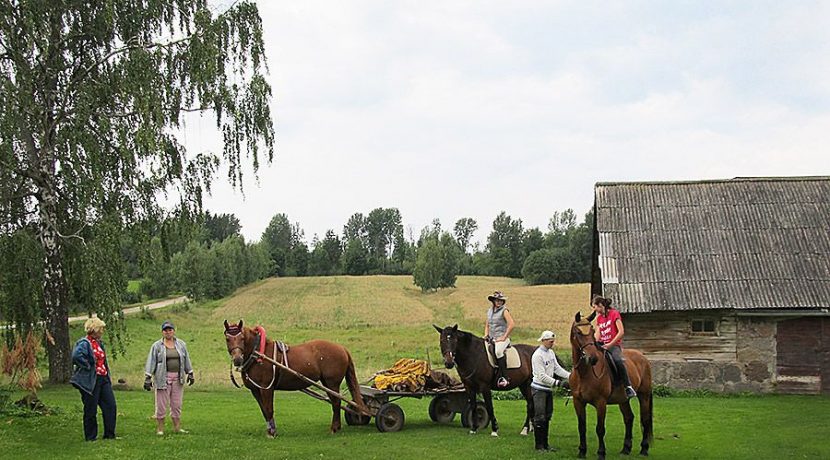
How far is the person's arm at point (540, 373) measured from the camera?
10.8 meters

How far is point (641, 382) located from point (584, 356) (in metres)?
1.60

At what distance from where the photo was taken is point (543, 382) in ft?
35.5

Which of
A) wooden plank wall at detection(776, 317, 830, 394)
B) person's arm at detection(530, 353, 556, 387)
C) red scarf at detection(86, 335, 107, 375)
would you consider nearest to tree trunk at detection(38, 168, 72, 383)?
red scarf at detection(86, 335, 107, 375)

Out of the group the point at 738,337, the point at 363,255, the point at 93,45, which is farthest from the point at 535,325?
the point at 363,255

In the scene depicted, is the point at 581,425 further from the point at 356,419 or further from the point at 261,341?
the point at 261,341

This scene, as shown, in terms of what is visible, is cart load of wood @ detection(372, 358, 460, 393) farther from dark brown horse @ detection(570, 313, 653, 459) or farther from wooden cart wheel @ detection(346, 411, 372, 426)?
dark brown horse @ detection(570, 313, 653, 459)

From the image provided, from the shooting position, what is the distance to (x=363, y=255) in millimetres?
104188

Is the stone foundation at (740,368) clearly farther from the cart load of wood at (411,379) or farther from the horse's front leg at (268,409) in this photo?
the horse's front leg at (268,409)

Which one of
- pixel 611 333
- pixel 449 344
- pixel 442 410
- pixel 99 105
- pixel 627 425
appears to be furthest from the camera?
pixel 99 105

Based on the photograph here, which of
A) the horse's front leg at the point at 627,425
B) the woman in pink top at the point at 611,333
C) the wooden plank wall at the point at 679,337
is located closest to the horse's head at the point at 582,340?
the woman in pink top at the point at 611,333

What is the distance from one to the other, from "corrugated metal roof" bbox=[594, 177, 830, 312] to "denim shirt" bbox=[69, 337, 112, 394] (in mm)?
12985

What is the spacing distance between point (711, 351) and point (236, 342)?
13.1 m

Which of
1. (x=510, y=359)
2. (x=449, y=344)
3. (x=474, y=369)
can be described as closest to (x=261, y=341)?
(x=449, y=344)

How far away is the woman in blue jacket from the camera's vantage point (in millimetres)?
11117
